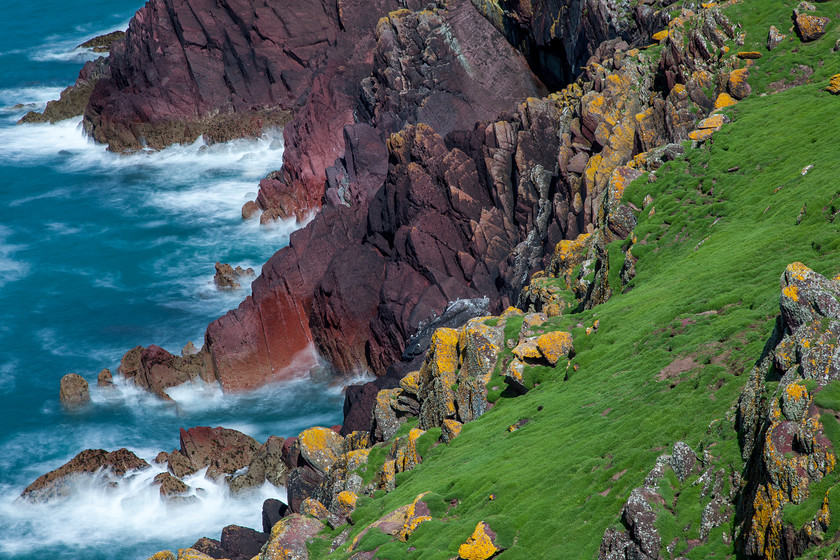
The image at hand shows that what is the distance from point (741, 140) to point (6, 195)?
10719 centimetres

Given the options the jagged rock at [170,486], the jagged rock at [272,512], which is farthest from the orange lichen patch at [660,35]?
the jagged rock at [170,486]

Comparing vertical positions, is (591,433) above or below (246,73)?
below

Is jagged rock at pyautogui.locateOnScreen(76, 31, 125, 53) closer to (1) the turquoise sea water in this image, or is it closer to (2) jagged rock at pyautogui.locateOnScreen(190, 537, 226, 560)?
(1) the turquoise sea water

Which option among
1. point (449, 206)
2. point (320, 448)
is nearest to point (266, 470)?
point (320, 448)

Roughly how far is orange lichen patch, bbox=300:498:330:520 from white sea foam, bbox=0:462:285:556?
57.5ft

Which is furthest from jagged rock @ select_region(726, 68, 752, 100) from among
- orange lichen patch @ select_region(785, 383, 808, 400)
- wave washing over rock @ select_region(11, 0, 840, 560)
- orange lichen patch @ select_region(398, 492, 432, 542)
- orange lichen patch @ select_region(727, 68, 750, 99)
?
orange lichen patch @ select_region(785, 383, 808, 400)

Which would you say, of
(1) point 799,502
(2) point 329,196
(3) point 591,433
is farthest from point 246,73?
(1) point 799,502

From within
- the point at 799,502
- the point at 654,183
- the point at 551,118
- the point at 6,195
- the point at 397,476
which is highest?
the point at 6,195

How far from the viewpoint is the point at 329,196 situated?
8638 centimetres

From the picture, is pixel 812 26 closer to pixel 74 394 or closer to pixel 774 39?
pixel 774 39

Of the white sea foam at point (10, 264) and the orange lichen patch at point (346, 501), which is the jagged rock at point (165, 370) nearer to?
the white sea foam at point (10, 264)

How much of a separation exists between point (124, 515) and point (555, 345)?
38001 millimetres

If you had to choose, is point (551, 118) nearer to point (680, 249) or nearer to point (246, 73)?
point (680, 249)

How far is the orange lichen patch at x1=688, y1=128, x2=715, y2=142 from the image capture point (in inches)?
2004
